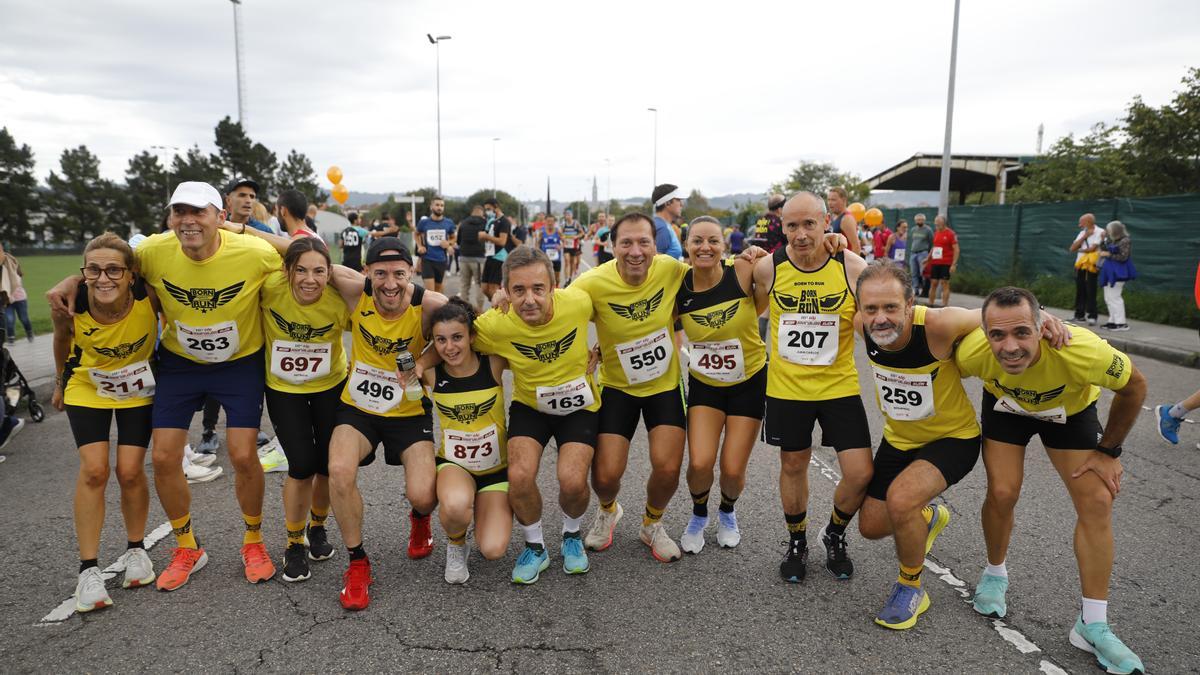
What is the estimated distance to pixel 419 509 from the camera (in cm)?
377

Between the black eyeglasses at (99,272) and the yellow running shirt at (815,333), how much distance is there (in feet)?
11.1

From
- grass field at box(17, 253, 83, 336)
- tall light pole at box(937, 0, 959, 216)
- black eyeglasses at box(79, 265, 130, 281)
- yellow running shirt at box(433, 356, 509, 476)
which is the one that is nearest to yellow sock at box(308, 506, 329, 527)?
yellow running shirt at box(433, 356, 509, 476)

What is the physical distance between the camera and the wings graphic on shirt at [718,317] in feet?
13.0

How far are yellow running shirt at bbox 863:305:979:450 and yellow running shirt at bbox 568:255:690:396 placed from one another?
3.72 ft

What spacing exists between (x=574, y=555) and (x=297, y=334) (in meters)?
1.91

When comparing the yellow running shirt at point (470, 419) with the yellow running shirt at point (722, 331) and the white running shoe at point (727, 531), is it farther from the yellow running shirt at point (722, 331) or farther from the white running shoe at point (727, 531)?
the white running shoe at point (727, 531)

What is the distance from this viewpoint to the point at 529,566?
3.68 m

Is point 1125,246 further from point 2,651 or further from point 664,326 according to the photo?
point 2,651

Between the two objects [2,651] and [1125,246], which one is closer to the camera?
[2,651]

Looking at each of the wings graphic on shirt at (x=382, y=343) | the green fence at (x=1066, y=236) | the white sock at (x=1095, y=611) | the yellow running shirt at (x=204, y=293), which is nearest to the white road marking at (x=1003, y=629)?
the white sock at (x=1095, y=611)

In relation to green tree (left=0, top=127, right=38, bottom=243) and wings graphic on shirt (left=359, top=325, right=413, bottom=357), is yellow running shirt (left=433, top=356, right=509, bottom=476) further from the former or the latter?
green tree (left=0, top=127, right=38, bottom=243)

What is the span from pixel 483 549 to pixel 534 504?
35 centimetres

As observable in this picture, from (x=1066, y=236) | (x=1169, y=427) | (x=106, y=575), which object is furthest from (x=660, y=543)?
(x=1066, y=236)

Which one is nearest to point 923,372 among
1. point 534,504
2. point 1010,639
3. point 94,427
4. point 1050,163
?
point 1010,639
